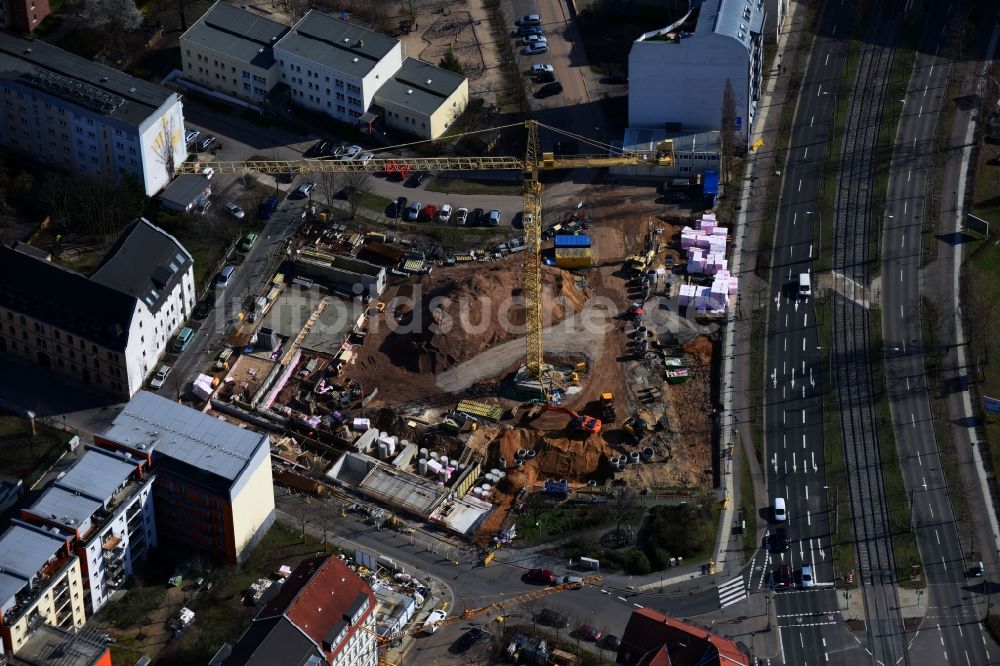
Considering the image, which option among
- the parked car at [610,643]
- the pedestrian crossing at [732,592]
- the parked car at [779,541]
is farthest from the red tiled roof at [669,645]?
the parked car at [779,541]

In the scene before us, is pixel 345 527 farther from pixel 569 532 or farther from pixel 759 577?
pixel 759 577

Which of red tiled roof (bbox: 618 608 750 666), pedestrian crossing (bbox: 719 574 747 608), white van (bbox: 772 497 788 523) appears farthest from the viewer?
white van (bbox: 772 497 788 523)

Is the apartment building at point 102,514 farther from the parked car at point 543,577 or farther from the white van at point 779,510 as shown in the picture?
the white van at point 779,510

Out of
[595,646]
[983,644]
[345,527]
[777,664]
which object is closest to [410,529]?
[345,527]

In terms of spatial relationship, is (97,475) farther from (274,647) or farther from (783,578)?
(783,578)

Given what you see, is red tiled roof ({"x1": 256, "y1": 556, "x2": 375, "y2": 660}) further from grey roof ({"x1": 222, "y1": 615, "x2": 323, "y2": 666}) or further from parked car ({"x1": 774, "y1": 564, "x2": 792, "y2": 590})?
parked car ({"x1": 774, "y1": 564, "x2": 792, "y2": 590})

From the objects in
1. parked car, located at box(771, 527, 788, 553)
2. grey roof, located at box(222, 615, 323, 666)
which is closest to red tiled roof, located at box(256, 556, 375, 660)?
grey roof, located at box(222, 615, 323, 666)

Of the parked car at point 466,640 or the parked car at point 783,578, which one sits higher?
the parked car at point 783,578
